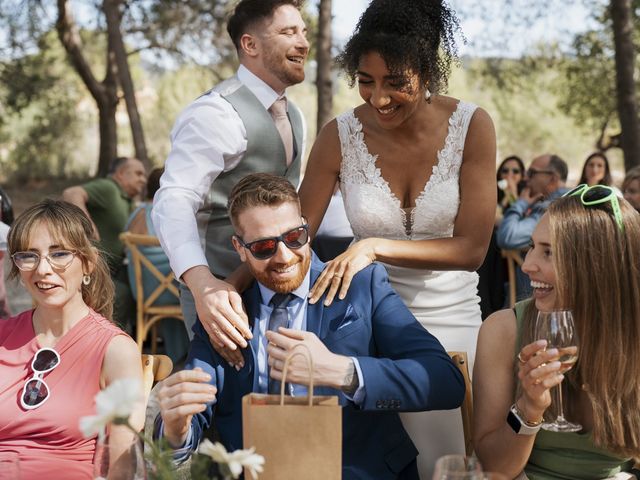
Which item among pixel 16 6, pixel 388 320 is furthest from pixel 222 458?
pixel 16 6

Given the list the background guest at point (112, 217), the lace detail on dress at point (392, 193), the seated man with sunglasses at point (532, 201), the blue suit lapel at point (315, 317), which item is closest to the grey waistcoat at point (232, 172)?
the lace detail on dress at point (392, 193)

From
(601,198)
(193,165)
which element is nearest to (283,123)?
(193,165)

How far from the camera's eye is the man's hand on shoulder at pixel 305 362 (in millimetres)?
1955

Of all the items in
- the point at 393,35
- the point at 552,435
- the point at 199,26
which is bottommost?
the point at 552,435

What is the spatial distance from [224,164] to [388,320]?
964 mm

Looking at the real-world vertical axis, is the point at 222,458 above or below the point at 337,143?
below

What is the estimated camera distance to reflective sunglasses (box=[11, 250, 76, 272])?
265 cm

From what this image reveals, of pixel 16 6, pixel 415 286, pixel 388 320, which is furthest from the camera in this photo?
pixel 16 6

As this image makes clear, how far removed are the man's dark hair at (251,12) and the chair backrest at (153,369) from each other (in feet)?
4.42

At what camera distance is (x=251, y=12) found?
10.6 feet

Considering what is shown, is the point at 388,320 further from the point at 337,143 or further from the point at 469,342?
the point at 337,143

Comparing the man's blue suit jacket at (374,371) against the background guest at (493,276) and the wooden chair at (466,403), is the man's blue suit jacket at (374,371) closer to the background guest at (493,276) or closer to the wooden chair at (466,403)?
the wooden chair at (466,403)

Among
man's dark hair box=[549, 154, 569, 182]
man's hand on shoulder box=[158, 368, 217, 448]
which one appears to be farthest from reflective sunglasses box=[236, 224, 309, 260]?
man's dark hair box=[549, 154, 569, 182]

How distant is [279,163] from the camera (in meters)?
3.26
